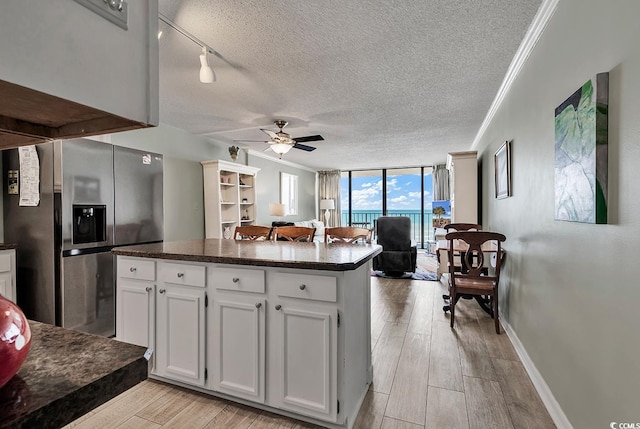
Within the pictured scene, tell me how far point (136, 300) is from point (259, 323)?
39.0 inches

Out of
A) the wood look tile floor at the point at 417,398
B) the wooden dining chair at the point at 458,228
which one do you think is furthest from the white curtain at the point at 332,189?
the wood look tile floor at the point at 417,398

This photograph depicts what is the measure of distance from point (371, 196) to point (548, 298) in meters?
8.16

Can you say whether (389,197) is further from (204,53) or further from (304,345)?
(304,345)

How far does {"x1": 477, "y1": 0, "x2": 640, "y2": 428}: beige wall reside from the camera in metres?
1.16

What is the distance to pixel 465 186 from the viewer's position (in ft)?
15.9

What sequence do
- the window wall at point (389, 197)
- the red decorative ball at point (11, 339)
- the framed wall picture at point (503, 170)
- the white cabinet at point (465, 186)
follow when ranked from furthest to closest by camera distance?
the window wall at point (389, 197), the white cabinet at point (465, 186), the framed wall picture at point (503, 170), the red decorative ball at point (11, 339)

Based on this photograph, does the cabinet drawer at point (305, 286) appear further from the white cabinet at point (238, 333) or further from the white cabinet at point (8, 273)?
the white cabinet at point (8, 273)

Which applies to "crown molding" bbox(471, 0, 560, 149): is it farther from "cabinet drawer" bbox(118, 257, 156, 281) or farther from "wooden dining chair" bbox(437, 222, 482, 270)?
"cabinet drawer" bbox(118, 257, 156, 281)

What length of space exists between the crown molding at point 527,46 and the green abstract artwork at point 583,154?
0.72m

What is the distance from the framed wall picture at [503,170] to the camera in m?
2.91

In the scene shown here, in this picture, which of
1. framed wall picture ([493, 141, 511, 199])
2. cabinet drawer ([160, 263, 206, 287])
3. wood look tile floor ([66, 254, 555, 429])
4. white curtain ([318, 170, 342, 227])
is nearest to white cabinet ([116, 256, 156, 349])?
cabinet drawer ([160, 263, 206, 287])

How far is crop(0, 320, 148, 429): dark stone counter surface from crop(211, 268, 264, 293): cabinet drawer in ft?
3.42

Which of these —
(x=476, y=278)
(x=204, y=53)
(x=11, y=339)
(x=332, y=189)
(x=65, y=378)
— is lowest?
(x=476, y=278)

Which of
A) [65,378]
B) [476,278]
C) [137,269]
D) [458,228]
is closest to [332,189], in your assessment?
[458,228]
